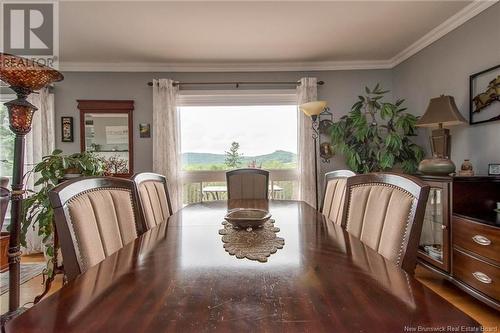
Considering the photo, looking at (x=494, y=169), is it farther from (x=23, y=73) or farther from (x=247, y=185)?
(x=23, y=73)

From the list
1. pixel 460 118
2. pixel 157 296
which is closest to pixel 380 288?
pixel 157 296

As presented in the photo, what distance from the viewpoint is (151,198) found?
1846 mm

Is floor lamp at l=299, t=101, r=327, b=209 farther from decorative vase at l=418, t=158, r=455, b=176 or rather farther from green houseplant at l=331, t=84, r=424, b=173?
decorative vase at l=418, t=158, r=455, b=176

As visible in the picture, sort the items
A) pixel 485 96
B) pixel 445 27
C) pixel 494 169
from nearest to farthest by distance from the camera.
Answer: pixel 494 169 → pixel 485 96 → pixel 445 27

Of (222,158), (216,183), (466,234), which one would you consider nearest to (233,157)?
(222,158)

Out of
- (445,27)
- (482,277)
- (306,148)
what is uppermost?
(445,27)

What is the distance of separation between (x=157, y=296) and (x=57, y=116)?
4.12 m

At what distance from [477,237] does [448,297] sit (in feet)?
2.28

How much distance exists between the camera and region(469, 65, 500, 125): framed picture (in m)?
2.25

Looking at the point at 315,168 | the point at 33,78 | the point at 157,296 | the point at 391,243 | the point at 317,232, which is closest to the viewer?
the point at 157,296

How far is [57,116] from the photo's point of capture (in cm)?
379

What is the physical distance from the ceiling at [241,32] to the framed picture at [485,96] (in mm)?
681

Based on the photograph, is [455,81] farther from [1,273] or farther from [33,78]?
[1,273]

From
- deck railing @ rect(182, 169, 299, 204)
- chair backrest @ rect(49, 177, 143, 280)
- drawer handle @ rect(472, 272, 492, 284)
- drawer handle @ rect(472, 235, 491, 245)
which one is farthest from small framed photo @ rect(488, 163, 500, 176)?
chair backrest @ rect(49, 177, 143, 280)
